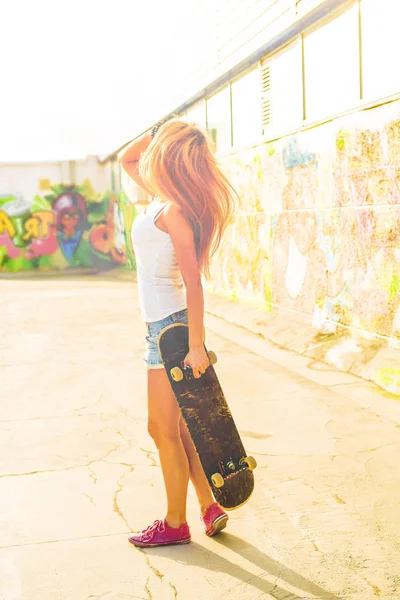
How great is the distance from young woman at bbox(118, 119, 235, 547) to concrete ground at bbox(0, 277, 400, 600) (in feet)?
0.82

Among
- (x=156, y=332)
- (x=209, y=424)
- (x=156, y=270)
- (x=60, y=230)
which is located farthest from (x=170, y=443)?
(x=60, y=230)

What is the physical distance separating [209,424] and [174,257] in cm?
66

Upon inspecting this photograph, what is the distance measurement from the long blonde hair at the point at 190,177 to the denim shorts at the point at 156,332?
0.22m

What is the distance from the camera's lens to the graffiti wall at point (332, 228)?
5.95 m

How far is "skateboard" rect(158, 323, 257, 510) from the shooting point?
107 inches

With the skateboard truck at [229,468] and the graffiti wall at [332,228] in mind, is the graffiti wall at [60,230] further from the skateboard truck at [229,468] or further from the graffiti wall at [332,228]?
the skateboard truck at [229,468]

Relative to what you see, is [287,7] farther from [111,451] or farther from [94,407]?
[111,451]

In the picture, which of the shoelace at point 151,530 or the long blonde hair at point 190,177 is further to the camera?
the shoelace at point 151,530

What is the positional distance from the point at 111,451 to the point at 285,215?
4.77 meters

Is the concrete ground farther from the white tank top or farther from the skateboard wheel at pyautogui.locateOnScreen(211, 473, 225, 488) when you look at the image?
the white tank top

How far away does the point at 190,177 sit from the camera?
271 centimetres

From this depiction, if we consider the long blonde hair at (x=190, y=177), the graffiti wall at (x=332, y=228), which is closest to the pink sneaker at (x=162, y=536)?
the long blonde hair at (x=190, y=177)

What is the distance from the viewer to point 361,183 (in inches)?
251

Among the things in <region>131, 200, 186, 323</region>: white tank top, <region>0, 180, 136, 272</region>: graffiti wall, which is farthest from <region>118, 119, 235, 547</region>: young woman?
<region>0, 180, 136, 272</region>: graffiti wall
